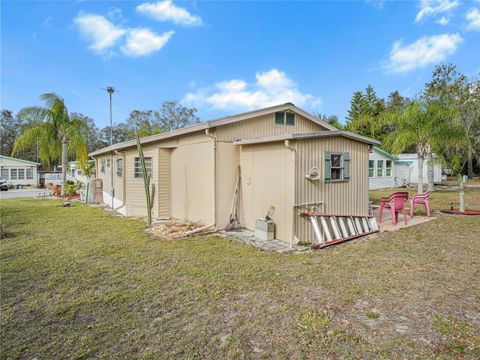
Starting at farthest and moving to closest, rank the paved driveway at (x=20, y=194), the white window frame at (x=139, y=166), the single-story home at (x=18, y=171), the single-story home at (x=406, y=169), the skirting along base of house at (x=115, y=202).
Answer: the single-story home at (x=18, y=171) < the single-story home at (x=406, y=169) < the paved driveway at (x=20, y=194) < the skirting along base of house at (x=115, y=202) < the white window frame at (x=139, y=166)

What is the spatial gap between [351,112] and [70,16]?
3319cm

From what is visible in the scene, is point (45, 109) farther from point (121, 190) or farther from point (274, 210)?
point (274, 210)

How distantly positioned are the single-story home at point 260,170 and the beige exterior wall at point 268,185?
0.02 metres

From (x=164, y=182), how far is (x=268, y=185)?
4251mm

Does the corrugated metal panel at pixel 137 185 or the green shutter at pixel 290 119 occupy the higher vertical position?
the green shutter at pixel 290 119

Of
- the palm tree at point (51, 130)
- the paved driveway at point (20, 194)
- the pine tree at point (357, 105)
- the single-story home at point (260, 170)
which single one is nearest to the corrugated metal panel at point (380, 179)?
the single-story home at point (260, 170)

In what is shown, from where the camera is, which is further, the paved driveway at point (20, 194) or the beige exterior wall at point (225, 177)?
the paved driveway at point (20, 194)

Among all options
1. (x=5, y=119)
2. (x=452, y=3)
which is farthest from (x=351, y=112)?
(x=5, y=119)

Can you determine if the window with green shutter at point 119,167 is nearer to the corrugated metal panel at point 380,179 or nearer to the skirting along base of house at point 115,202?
the skirting along base of house at point 115,202

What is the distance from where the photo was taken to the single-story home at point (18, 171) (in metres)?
26.8

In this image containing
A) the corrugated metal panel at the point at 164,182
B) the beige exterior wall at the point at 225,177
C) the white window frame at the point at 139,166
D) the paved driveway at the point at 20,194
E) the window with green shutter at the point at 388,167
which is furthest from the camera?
the window with green shutter at the point at 388,167

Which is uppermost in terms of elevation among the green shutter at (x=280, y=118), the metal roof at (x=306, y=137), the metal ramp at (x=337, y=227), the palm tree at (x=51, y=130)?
the palm tree at (x=51, y=130)

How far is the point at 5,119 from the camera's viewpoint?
44.0 m

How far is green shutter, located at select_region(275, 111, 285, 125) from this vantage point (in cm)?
863
